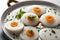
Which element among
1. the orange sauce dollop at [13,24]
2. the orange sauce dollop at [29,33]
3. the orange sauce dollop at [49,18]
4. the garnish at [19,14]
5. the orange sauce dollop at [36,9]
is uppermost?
the orange sauce dollop at [36,9]

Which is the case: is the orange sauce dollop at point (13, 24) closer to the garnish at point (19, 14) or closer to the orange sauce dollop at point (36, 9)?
the garnish at point (19, 14)

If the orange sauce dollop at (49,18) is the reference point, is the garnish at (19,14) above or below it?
above

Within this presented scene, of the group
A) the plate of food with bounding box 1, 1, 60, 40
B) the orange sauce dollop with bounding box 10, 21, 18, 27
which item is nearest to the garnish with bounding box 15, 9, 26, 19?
the plate of food with bounding box 1, 1, 60, 40

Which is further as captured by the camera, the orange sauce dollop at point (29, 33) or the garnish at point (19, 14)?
the garnish at point (19, 14)

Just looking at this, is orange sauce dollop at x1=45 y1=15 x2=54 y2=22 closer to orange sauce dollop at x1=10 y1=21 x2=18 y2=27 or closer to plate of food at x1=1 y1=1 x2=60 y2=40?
plate of food at x1=1 y1=1 x2=60 y2=40

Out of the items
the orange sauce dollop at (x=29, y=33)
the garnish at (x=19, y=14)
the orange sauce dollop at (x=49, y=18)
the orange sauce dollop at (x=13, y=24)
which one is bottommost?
the orange sauce dollop at (x=29, y=33)

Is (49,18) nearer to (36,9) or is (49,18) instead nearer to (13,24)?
(36,9)

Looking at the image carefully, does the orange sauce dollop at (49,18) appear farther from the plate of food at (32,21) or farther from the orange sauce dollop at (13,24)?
the orange sauce dollop at (13,24)

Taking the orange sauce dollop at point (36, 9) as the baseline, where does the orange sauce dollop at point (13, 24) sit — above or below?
below

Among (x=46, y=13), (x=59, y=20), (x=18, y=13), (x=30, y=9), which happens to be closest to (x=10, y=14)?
(x=18, y=13)

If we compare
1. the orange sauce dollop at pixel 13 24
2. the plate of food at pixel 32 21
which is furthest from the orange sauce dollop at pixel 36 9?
the orange sauce dollop at pixel 13 24
